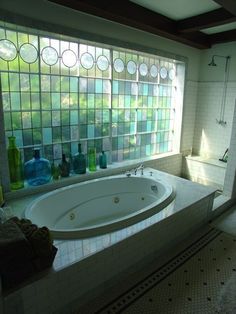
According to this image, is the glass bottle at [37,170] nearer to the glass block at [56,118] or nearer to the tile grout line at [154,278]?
the glass block at [56,118]

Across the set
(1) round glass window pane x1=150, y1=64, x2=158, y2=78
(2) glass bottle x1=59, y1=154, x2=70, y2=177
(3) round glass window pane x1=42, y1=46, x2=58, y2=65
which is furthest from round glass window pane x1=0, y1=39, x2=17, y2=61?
(1) round glass window pane x1=150, y1=64, x2=158, y2=78

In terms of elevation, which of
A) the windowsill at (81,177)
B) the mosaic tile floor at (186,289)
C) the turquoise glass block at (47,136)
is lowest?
the mosaic tile floor at (186,289)

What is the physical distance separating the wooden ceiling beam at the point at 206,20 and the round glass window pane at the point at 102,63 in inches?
40.0

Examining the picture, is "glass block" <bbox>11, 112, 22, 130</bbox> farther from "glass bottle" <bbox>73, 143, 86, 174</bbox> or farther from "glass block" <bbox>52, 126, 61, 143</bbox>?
"glass bottle" <bbox>73, 143, 86, 174</bbox>

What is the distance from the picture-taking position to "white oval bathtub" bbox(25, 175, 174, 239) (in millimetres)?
1869

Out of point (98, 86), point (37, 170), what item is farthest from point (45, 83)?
point (37, 170)

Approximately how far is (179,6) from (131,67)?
2.96ft

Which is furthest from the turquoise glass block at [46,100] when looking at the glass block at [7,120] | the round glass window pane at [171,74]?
the round glass window pane at [171,74]

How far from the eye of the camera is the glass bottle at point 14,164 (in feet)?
7.16

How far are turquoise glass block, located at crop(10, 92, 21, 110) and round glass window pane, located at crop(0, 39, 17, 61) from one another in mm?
315

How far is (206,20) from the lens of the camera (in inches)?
102

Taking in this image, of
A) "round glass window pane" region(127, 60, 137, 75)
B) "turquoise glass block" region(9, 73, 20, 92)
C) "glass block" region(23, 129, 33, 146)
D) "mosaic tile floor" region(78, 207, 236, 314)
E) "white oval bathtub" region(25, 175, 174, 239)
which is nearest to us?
"mosaic tile floor" region(78, 207, 236, 314)

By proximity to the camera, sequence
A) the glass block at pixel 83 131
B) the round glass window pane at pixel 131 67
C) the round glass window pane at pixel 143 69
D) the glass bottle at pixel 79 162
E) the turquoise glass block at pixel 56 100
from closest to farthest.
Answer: the turquoise glass block at pixel 56 100, the glass bottle at pixel 79 162, the glass block at pixel 83 131, the round glass window pane at pixel 131 67, the round glass window pane at pixel 143 69

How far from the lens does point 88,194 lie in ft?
8.40
